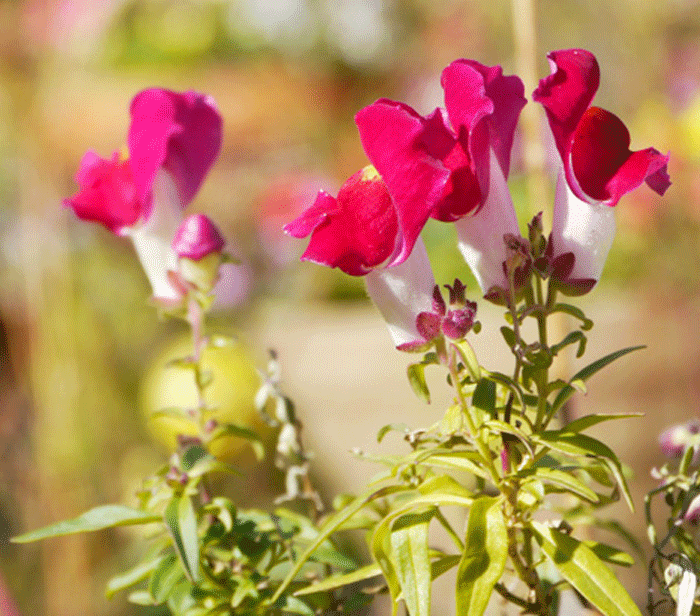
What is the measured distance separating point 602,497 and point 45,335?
0.75 m

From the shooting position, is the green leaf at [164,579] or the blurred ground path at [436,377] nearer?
the green leaf at [164,579]

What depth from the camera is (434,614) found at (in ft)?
2.68

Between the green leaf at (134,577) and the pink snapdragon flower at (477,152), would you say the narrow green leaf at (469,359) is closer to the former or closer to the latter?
the pink snapdragon flower at (477,152)

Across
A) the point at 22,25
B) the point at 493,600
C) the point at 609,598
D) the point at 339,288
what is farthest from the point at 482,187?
the point at 22,25

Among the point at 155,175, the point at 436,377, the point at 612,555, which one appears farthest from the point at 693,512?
the point at 436,377

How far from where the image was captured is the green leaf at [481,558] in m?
0.24

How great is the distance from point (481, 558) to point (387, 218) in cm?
10

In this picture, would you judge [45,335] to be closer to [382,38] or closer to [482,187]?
[482,187]

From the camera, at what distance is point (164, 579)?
1.01 ft

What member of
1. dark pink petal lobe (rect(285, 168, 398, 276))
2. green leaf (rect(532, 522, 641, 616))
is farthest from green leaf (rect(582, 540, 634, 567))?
dark pink petal lobe (rect(285, 168, 398, 276))

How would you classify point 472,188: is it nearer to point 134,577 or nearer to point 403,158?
point 403,158

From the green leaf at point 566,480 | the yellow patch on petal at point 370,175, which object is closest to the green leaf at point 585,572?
the green leaf at point 566,480

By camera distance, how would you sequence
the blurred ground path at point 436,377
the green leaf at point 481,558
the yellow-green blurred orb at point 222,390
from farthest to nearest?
the yellow-green blurred orb at point 222,390
the blurred ground path at point 436,377
the green leaf at point 481,558

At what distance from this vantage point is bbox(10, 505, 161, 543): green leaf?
0.99 ft
